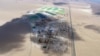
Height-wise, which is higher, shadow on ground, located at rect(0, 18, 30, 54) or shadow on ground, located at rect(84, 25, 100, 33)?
shadow on ground, located at rect(0, 18, 30, 54)

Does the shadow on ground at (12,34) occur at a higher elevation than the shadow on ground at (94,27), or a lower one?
higher

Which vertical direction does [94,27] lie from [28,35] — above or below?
below

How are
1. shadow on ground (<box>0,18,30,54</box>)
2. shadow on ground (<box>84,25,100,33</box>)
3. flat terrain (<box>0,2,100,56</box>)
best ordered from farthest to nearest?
1. shadow on ground (<box>84,25,100,33</box>)
2. shadow on ground (<box>0,18,30,54</box>)
3. flat terrain (<box>0,2,100,56</box>)

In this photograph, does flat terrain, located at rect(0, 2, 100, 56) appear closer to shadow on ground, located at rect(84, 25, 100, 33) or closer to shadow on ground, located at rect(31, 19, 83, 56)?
shadow on ground, located at rect(84, 25, 100, 33)

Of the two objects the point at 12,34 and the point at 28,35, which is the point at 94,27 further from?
the point at 12,34

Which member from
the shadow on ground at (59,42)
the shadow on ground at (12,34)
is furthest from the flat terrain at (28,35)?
the shadow on ground at (59,42)

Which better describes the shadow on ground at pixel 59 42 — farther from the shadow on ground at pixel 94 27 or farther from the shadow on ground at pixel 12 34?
the shadow on ground at pixel 94 27

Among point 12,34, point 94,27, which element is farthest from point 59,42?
point 94,27

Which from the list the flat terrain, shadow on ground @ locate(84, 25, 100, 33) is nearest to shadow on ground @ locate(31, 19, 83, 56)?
the flat terrain
